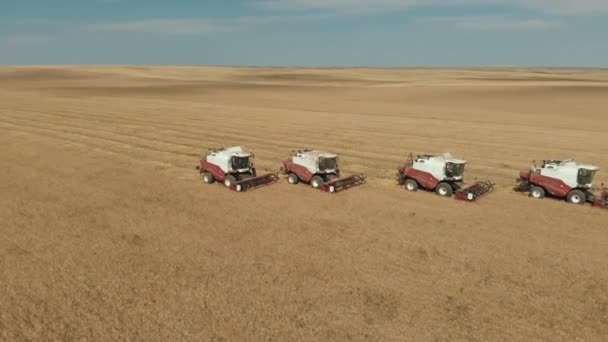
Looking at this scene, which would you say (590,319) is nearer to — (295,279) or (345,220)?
(295,279)

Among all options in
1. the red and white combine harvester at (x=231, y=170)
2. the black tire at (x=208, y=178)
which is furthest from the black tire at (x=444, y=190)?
the black tire at (x=208, y=178)

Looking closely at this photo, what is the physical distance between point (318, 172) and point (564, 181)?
35.7ft

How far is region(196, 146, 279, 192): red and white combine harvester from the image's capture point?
886 inches

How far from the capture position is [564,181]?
20.9 m

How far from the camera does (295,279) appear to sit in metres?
13.7

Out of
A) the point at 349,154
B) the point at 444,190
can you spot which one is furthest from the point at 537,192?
the point at 349,154

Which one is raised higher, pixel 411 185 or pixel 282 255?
pixel 411 185

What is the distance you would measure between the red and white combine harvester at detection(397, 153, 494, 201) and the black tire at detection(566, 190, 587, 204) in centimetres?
346

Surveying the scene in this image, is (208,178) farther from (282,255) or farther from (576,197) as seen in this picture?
(576,197)

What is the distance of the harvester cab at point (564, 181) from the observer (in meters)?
20.7

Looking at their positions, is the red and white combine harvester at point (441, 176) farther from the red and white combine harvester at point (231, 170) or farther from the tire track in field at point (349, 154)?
the red and white combine harvester at point (231, 170)

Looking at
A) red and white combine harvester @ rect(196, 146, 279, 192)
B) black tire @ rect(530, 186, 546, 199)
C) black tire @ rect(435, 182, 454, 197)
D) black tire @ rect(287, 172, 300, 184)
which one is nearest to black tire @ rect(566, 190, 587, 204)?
black tire @ rect(530, 186, 546, 199)

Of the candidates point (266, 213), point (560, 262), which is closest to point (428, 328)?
point (560, 262)

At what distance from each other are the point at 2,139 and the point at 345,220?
94.2ft
